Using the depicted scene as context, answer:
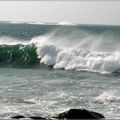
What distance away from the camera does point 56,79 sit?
25.4 meters

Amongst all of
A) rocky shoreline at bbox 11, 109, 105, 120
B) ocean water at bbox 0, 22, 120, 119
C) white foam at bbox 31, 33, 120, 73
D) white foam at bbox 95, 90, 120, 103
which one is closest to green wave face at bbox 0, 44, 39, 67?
ocean water at bbox 0, 22, 120, 119

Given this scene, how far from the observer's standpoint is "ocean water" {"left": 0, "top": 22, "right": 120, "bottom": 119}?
696 inches

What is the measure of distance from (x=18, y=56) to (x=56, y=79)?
10800 mm

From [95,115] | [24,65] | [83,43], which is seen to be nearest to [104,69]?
[24,65]

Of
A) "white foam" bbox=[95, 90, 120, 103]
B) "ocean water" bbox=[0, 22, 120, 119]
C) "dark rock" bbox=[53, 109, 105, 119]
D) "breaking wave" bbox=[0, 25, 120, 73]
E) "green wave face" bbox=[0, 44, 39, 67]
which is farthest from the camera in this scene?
"green wave face" bbox=[0, 44, 39, 67]

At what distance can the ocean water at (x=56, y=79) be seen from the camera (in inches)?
696

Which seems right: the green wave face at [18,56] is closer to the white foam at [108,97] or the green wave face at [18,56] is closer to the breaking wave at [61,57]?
the breaking wave at [61,57]

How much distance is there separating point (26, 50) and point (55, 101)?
18.8 metres

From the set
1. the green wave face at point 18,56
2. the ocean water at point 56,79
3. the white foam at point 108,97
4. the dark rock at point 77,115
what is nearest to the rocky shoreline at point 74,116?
the dark rock at point 77,115

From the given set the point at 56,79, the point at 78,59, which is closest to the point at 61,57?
the point at 78,59

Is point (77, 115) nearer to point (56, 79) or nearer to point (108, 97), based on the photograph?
point (108, 97)

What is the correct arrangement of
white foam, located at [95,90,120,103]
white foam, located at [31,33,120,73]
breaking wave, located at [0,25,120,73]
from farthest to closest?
breaking wave, located at [0,25,120,73]
white foam, located at [31,33,120,73]
white foam, located at [95,90,120,103]

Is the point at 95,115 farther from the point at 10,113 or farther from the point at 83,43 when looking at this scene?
the point at 83,43

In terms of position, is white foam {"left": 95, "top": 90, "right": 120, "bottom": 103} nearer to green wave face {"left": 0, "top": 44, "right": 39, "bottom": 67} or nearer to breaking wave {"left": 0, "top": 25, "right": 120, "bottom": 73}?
breaking wave {"left": 0, "top": 25, "right": 120, "bottom": 73}
